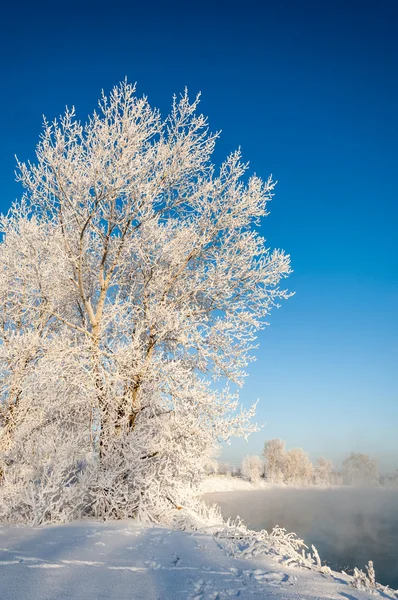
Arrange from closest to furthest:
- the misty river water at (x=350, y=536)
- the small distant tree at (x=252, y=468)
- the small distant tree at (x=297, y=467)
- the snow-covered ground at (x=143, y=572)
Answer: the snow-covered ground at (x=143, y=572) < the misty river water at (x=350, y=536) < the small distant tree at (x=252, y=468) < the small distant tree at (x=297, y=467)

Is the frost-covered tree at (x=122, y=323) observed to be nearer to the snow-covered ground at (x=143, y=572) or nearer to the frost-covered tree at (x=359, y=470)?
the snow-covered ground at (x=143, y=572)

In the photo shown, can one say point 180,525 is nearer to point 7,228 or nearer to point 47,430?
point 47,430

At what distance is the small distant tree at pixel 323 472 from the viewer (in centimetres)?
8531

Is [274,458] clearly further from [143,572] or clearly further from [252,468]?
[143,572]

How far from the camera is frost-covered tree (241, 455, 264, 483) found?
76738 millimetres

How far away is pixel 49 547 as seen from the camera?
14.4ft

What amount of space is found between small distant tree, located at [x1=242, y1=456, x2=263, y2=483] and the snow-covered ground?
76.2 metres

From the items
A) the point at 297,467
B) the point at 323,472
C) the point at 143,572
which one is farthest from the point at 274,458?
the point at 143,572

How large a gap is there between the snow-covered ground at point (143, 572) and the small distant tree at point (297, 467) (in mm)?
83713

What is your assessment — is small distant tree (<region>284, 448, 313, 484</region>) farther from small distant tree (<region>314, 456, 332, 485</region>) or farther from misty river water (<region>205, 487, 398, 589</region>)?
misty river water (<region>205, 487, 398, 589</region>)

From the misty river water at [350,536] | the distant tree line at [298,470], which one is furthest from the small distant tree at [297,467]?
the misty river water at [350,536]

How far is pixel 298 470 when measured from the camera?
3250 inches

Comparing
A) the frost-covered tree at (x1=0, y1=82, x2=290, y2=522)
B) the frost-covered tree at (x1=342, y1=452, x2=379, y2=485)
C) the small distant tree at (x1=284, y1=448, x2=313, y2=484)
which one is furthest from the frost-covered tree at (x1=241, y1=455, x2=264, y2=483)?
the frost-covered tree at (x1=0, y1=82, x2=290, y2=522)

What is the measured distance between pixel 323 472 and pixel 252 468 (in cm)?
1824
